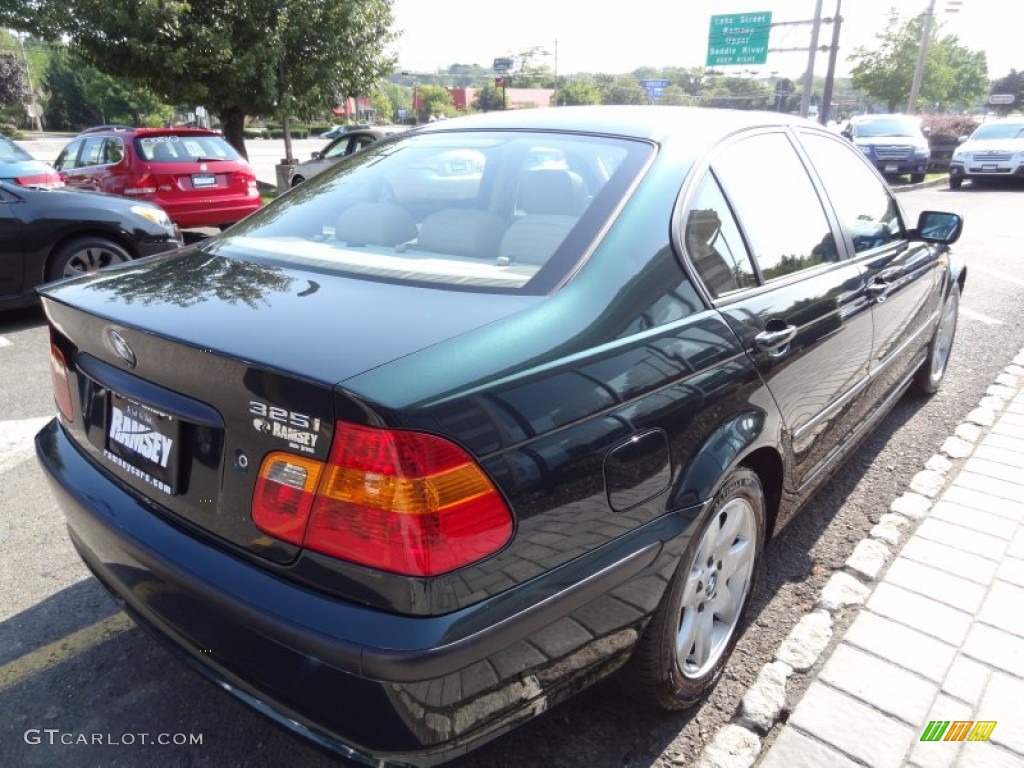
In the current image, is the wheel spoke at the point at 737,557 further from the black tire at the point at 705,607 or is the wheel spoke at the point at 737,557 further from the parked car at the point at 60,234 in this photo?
the parked car at the point at 60,234

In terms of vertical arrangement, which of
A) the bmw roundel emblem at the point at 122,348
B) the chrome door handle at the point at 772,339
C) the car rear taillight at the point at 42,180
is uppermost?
the bmw roundel emblem at the point at 122,348

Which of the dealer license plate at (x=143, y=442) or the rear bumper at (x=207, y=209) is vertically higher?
the dealer license plate at (x=143, y=442)

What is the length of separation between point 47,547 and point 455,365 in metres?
2.33

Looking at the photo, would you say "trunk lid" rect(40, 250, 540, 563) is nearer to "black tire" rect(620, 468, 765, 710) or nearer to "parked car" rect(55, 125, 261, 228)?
"black tire" rect(620, 468, 765, 710)

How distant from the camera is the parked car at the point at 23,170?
7750mm

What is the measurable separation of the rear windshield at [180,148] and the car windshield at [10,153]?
4.19 ft

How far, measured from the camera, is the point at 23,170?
7910 millimetres

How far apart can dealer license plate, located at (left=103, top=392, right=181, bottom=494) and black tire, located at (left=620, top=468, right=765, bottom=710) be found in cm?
122

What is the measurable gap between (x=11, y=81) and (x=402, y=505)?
6862cm

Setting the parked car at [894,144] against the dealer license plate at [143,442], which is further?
the parked car at [894,144]

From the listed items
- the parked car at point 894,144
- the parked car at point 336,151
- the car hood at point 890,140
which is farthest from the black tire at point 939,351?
the car hood at point 890,140

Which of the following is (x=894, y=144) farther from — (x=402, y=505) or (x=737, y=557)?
(x=402, y=505)

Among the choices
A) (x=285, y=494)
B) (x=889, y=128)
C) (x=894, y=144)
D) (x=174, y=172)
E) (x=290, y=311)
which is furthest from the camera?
(x=889, y=128)

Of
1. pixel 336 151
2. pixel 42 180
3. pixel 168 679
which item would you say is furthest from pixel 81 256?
pixel 336 151
